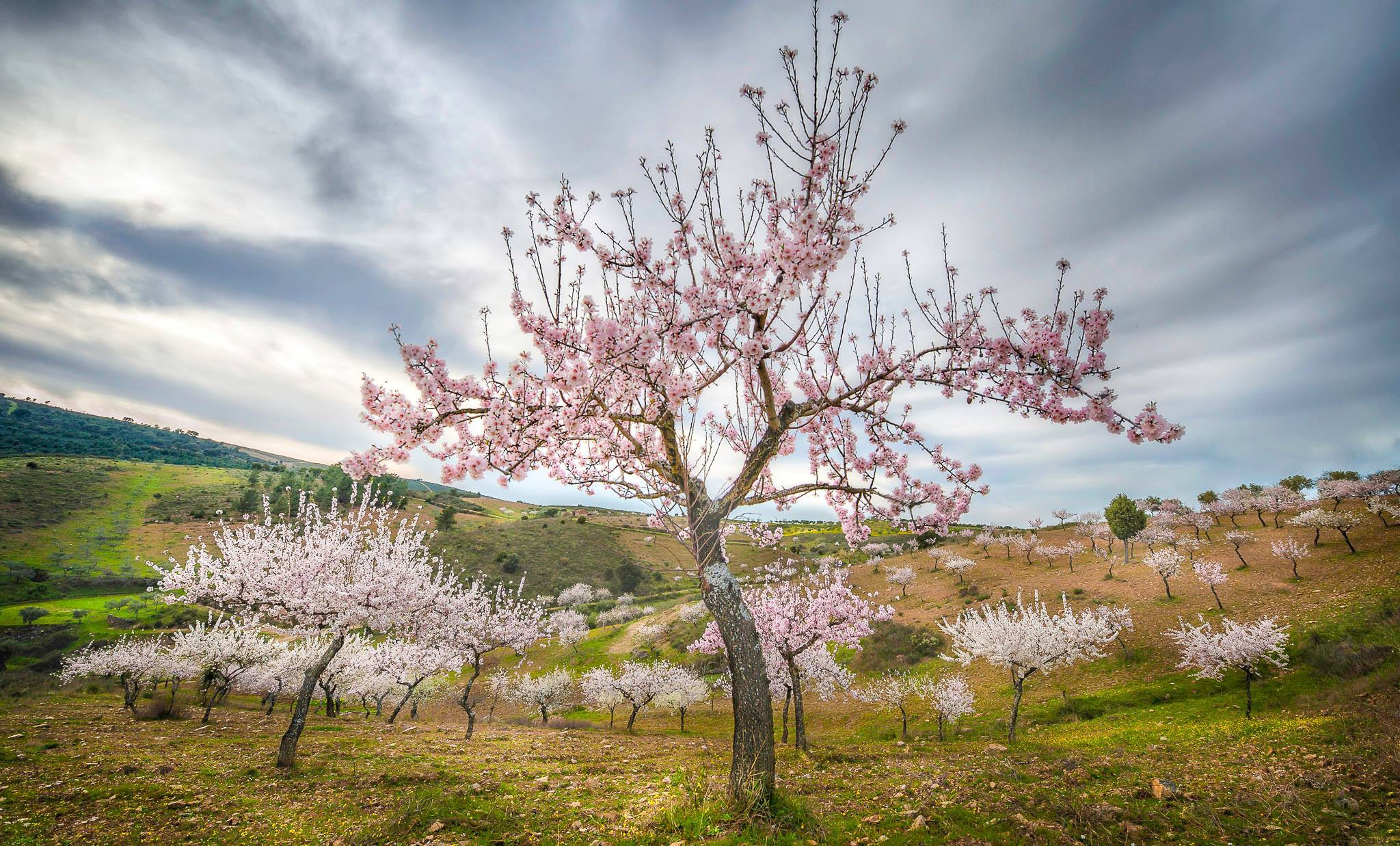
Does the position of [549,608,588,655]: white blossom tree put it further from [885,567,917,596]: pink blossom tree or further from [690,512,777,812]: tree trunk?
[690,512,777,812]: tree trunk

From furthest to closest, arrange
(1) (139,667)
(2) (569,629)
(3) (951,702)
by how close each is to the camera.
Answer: (2) (569,629), (1) (139,667), (3) (951,702)

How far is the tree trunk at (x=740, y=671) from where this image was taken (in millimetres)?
6242

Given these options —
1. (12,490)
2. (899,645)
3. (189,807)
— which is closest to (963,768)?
(189,807)

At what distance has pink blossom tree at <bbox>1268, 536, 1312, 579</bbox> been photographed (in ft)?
88.1

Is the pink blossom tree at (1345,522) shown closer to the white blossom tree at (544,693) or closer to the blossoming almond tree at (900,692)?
the blossoming almond tree at (900,692)

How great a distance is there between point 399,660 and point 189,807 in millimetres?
23232

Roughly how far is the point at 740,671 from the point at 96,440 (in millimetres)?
209360

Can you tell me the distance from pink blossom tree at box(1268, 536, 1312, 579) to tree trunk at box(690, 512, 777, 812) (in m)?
37.2

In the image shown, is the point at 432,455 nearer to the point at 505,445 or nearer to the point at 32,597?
the point at 505,445

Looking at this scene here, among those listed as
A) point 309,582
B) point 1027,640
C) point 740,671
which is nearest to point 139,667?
point 309,582

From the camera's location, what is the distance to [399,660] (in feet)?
92.7

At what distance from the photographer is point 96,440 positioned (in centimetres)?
13212

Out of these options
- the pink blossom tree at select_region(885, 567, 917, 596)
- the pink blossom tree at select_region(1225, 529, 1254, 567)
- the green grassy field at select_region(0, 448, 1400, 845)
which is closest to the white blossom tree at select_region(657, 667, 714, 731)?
the green grassy field at select_region(0, 448, 1400, 845)

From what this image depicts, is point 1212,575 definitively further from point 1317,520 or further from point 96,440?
point 96,440
